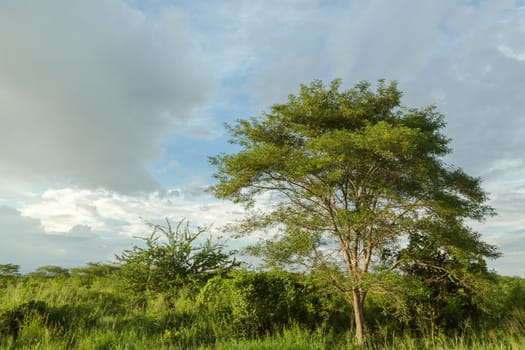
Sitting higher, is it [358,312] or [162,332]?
[358,312]

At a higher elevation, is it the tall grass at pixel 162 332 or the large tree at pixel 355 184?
the large tree at pixel 355 184

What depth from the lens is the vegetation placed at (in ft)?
34.9

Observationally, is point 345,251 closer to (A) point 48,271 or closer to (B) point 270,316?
(B) point 270,316

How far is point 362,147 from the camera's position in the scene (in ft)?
33.8

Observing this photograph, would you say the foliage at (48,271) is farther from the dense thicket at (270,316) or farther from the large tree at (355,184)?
the large tree at (355,184)

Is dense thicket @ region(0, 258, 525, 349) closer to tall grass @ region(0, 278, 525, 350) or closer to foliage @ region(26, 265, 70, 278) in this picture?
tall grass @ region(0, 278, 525, 350)

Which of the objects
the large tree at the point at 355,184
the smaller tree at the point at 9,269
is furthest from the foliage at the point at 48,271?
the large tree at the point at 355,184

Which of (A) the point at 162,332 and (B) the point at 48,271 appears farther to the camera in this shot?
(B) the point at 48,271

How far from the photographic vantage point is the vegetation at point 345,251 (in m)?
10.6

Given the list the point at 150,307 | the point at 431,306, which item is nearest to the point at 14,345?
the point at 150,307

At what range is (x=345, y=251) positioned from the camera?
11688mm

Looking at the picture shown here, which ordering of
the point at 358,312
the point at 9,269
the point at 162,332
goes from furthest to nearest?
the point at 9,269, the point at 358,312, the point at 162,332

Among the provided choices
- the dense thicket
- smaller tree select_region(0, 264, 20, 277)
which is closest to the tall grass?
the dense thicket

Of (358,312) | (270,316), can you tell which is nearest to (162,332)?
(270,316)
